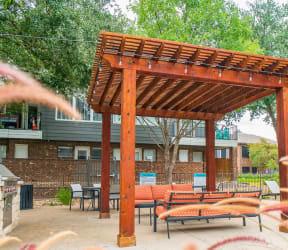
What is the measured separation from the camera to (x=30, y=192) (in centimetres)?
1069

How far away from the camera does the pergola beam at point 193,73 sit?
573cm

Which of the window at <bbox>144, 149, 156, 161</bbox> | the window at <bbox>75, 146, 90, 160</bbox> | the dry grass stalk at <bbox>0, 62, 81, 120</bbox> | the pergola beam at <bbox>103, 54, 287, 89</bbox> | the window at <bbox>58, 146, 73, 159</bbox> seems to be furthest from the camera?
the window at <bbox>144, 149, 156, 161</bbox>

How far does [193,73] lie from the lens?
20.3 ft

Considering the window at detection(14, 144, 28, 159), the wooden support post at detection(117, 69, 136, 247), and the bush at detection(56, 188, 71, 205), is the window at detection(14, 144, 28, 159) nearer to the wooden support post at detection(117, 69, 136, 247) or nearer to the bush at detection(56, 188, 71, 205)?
the bush at detection(56, 188, 71, 205)

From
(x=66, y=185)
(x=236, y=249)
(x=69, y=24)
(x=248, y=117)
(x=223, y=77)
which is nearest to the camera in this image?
(x=236, y=249)

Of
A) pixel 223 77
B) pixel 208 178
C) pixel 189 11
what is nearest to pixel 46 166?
pixel 208 178

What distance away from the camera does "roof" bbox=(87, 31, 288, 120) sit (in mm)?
5605

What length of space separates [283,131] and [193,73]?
2.37 metres

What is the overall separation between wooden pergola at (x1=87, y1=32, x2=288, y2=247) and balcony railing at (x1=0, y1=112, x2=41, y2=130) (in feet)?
28.3

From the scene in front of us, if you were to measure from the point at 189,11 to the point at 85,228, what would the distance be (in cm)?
959

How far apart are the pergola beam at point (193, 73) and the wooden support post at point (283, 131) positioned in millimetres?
269

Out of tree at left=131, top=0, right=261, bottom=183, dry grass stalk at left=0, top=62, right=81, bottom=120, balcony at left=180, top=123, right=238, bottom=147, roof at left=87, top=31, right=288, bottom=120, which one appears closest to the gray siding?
balcony at left=180, top=123, right=238, bottom=147

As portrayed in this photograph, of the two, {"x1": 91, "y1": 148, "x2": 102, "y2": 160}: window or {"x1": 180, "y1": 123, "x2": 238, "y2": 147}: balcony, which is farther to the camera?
{"x1": 180, "y1": 123, "x2": 238, "y2": 147}: balcony

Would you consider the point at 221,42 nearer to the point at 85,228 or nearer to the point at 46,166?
the point at 85,228
